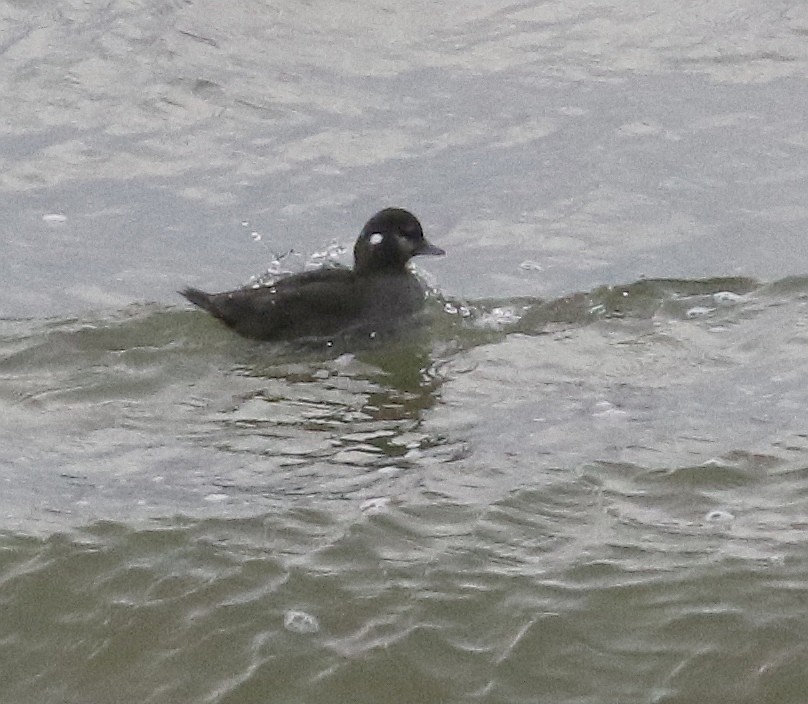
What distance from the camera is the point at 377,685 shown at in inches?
219

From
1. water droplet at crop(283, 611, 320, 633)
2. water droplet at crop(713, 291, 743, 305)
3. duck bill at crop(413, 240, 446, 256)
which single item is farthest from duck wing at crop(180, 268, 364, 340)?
water droplet at crop(283, 611, 320, 633)

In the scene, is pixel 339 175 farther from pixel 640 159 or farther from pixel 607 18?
pixel 607 18

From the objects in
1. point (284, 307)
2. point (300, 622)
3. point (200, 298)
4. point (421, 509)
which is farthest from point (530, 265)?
point (300, 622)

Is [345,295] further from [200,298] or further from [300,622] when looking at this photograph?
[300,622]

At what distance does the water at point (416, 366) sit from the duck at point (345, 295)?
151mm

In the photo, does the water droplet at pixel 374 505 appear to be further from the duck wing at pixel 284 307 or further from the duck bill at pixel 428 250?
the duck bill at pixel 428 250

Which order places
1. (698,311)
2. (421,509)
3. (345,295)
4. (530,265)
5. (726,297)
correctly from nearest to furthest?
(421,509) → (698,311) → (726,297) → (345,295) → (530,265)

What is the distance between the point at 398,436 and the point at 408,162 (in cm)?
445

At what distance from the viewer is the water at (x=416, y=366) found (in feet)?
19.1

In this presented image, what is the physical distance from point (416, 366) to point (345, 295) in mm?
920

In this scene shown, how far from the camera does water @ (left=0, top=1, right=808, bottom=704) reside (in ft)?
19.1

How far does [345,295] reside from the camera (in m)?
9.95

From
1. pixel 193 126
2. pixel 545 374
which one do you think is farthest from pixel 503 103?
pixel 545 374

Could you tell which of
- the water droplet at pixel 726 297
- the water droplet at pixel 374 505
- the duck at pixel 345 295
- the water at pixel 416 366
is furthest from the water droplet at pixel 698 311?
the water droplet at pixel 374 505
